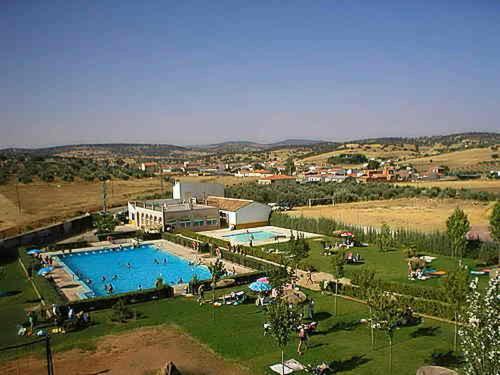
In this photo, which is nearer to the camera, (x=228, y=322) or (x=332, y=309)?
(x=228, y=322)

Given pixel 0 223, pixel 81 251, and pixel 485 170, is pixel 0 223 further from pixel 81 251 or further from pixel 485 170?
pixel 485 170

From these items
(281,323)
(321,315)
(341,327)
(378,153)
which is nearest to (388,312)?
(281,323)

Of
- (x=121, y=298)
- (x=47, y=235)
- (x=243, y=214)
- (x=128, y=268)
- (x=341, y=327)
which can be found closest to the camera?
(x=341, y=327)

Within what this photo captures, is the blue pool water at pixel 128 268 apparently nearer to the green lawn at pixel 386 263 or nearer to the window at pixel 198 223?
the window at pixel 198 223

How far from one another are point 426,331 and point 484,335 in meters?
10.6

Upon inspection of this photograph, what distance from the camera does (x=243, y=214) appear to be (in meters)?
47.4

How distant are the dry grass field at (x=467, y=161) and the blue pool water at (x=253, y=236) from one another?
86.5 m

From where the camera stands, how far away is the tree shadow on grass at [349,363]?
48.2 feet

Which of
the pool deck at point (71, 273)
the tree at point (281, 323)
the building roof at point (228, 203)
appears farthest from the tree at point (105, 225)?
the tree at point (281, 323)

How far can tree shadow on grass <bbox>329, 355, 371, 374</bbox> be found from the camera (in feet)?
48.2

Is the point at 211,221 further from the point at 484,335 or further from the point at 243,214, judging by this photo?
the point at 484,335

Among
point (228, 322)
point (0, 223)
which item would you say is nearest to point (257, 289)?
point (228, 322)

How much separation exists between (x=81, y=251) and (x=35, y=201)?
31.8m

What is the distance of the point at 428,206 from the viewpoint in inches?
2322
